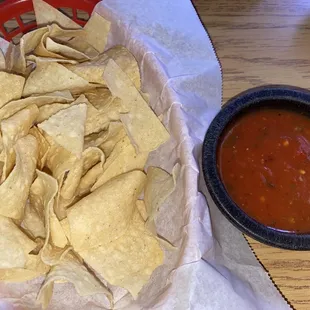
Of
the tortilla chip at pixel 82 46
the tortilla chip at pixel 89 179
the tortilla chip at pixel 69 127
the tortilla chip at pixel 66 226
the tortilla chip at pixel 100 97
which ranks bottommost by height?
the tortilla chip at pixel 66 226

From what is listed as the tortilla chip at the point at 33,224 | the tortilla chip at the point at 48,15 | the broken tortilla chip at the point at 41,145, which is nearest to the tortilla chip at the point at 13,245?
the tortilla chip at the point at 33,224

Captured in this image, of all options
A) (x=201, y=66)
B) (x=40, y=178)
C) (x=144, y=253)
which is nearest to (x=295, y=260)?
(x=144, y=253)

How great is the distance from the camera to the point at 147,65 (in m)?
1.72

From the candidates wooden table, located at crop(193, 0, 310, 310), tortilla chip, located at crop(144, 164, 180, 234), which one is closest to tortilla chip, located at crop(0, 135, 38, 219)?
tortilla chip, located at crop(144, 164, 180, 234)

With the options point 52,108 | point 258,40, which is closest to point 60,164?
point 52,108

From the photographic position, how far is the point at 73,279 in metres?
1.52

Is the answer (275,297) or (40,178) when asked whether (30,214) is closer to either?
(40,178)

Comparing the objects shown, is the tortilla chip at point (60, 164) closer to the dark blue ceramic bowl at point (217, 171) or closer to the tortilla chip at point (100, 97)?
the tortilla chip at point (100, 97)

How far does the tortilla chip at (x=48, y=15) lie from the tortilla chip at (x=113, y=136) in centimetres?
41

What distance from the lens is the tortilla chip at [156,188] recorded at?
1.55 metres

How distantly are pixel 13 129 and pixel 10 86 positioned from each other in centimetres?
16

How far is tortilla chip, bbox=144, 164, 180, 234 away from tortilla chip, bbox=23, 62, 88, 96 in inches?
13.4

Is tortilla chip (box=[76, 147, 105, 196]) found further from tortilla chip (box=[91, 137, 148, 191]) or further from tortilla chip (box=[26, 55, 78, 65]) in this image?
tortilla chip (box=[26, 55, 78, 65])

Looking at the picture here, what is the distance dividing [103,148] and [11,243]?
1.28 ft
